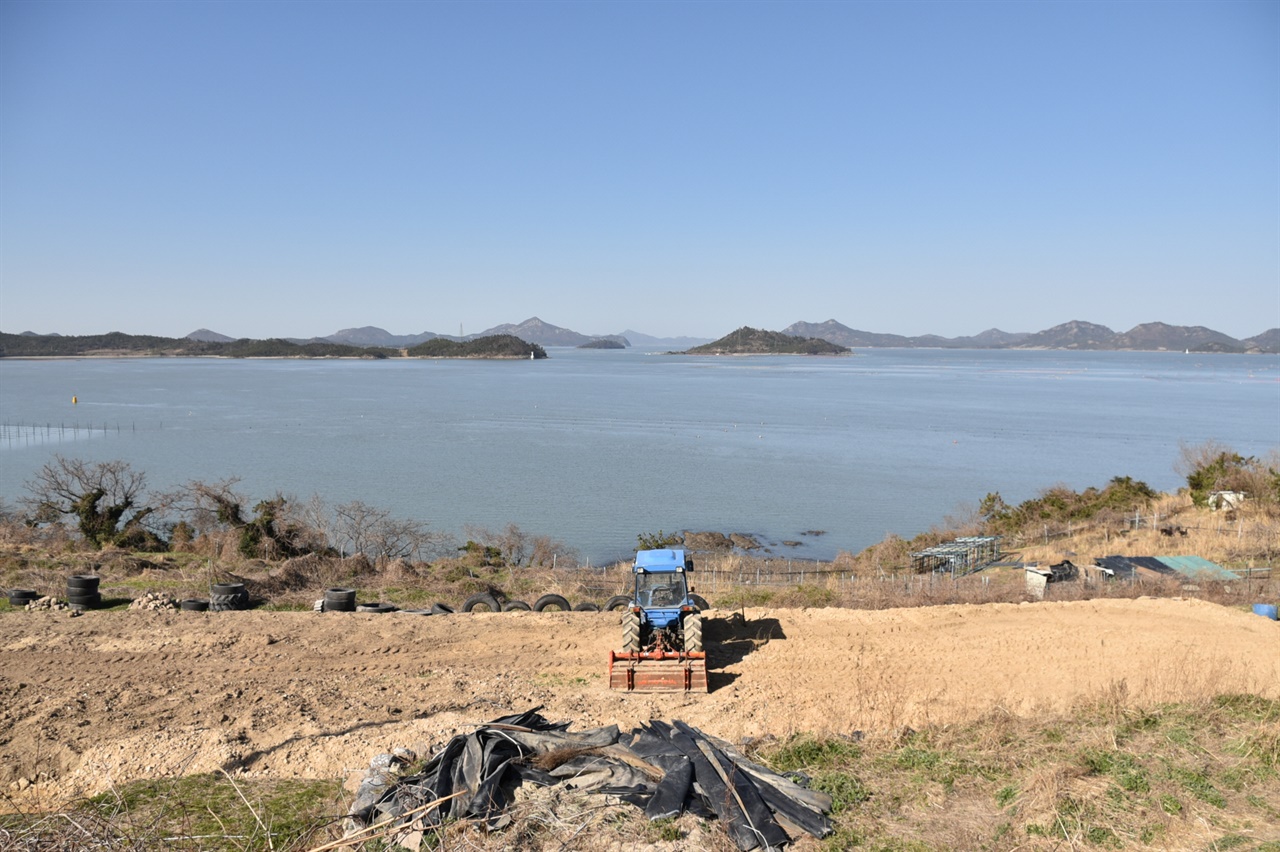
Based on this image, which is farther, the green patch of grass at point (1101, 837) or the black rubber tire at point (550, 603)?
the black rubber tire at point (550, 603)

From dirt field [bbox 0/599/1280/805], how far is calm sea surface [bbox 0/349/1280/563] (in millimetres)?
16438

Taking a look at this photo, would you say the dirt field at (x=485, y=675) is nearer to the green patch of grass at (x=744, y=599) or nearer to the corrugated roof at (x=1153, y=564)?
the green patch of grass at (x=744, y=599)

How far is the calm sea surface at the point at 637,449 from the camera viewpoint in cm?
3731

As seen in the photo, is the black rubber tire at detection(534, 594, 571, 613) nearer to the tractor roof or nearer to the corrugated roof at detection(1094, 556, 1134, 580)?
the tractor roof

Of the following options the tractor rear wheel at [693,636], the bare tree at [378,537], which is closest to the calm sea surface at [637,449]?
the bare tree at [378,537]

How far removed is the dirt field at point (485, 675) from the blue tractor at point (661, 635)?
39cm

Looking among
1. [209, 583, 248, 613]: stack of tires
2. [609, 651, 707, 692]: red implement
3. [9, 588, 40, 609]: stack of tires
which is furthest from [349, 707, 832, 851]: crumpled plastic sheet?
[9, 588, 40, 609]: stack of tires

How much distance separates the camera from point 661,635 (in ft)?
41.2

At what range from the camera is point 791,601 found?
17.0 meters

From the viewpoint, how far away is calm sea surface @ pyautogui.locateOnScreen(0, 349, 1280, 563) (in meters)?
37.3

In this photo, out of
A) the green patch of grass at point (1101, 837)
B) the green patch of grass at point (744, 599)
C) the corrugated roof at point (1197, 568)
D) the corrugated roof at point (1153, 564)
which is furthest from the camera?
the corrugated roof at point (1153, 564)

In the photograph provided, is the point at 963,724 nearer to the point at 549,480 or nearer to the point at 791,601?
the point at 791,601

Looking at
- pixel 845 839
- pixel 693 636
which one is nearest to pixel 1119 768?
pixel 845 839

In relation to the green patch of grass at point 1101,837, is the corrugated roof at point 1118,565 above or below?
below
